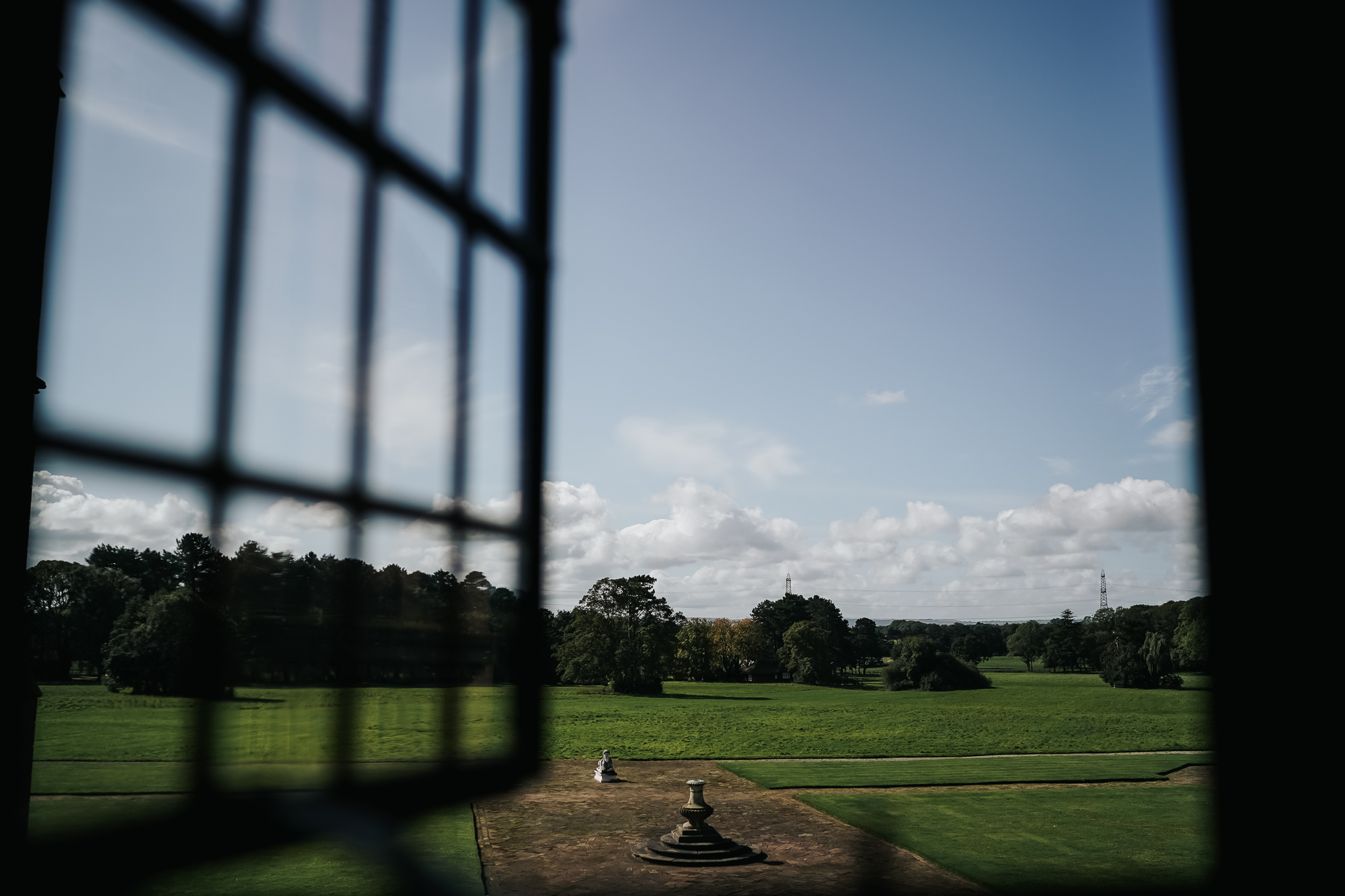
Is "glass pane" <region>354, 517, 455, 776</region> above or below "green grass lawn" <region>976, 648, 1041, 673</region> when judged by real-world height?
above

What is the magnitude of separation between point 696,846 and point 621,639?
35782mm

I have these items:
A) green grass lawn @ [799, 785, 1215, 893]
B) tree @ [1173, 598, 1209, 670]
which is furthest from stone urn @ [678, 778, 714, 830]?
tree @ [1173, 598, 1209, 670]

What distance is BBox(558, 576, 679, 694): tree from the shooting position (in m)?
48.2

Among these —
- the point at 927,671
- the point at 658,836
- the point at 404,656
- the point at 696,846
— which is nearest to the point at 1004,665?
the point at 927,671

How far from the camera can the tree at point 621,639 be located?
4825 centimetres

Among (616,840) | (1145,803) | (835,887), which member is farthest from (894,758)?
(835,887)

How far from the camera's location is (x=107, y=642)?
134 centimetres

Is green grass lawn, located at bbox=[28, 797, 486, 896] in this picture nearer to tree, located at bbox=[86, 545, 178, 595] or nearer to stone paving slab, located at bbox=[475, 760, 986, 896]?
stone paving slab, located at bbox=[475, 760, 986, 896]

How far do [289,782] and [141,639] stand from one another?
0.38 m

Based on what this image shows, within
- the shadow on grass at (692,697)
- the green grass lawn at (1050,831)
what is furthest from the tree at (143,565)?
the shadow on grass at (692,697)

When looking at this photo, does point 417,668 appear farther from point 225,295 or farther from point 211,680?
point 225,295

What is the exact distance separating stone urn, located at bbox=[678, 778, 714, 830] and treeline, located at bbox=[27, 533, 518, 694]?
14.6m

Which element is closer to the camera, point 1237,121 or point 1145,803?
point 1237,121

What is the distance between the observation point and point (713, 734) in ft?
120
